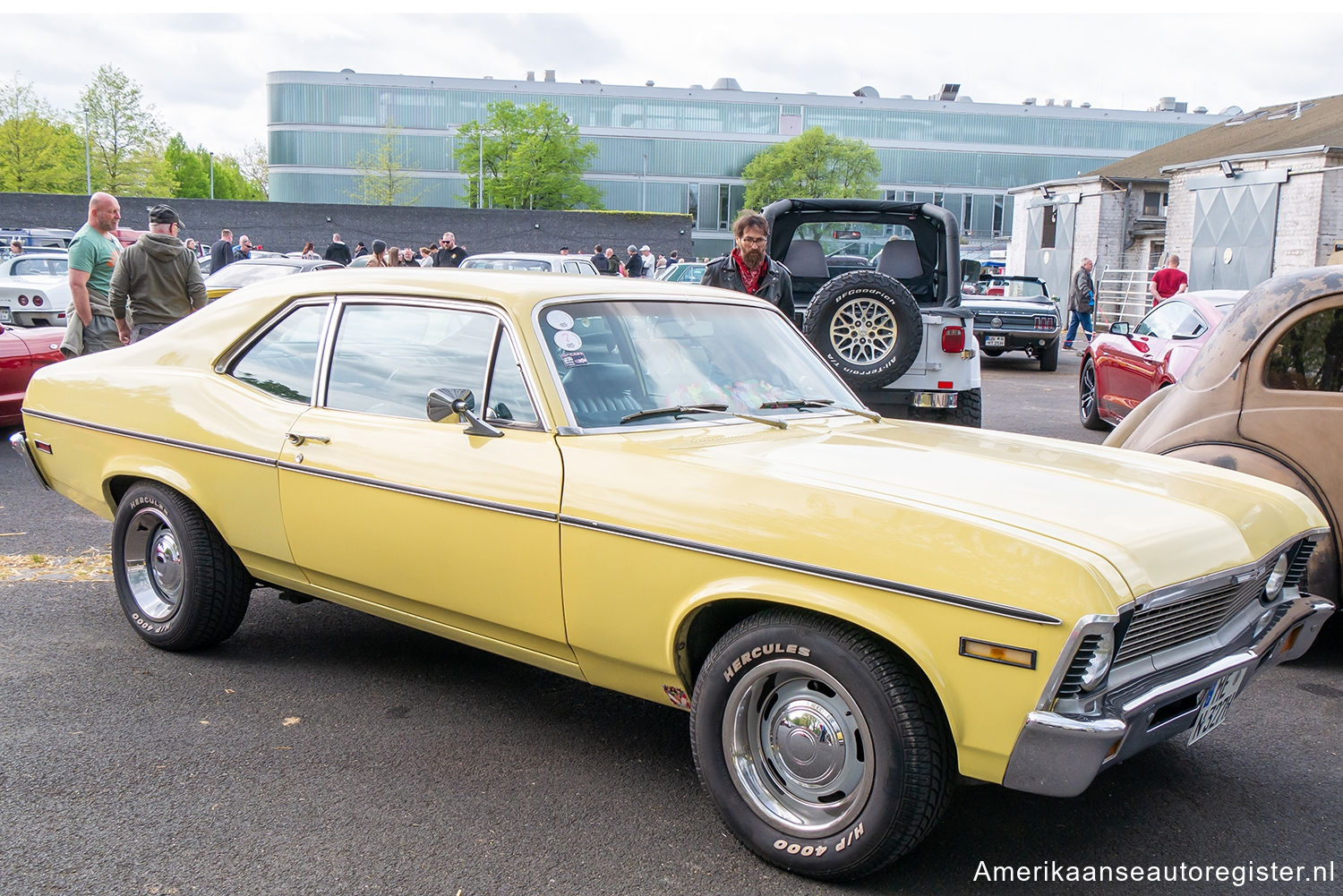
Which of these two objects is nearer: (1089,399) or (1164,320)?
(1164,320)

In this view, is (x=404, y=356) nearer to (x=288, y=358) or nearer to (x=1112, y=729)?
(x=288, y=358)

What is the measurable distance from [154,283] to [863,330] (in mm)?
5150

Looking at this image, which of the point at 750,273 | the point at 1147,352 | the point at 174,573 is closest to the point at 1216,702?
the point at 174,573

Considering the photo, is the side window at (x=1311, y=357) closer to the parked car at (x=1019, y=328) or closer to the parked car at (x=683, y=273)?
the parked car at (x=1019, y=328)

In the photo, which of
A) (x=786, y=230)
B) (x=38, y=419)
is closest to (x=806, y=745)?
(x=38, y=419)

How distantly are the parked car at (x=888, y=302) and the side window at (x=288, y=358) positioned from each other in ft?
13.6

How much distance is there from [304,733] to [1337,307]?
179 inches

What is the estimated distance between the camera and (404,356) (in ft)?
13.0

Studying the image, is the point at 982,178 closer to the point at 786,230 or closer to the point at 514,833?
the point at 786,230

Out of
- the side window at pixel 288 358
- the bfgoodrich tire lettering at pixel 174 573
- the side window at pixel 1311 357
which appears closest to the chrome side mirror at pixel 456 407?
the side window at pixel 288 358

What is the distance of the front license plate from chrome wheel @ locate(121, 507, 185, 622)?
3785mm

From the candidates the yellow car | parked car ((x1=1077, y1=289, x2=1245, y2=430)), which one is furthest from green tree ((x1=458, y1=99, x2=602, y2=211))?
the yellow car

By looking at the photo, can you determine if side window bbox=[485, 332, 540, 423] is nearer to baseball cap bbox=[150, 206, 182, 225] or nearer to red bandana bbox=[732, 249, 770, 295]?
red bandana bbox=[732, 249, 770, 295]

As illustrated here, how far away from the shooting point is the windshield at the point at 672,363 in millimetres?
3566
